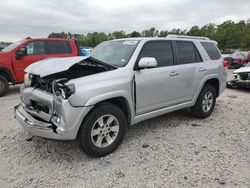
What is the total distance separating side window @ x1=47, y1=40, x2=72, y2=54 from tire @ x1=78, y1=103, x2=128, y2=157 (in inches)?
240

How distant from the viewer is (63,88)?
3080 millimetres

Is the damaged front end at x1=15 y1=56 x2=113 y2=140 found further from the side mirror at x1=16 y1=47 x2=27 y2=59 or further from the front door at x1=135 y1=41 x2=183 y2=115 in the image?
the side mirror at x1=16 y1=47 x2=27 y2=59

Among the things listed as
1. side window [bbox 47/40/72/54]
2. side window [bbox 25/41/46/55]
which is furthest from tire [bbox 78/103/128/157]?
side window [bbox 47/40/72/54]

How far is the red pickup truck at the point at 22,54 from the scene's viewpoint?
7.74 m

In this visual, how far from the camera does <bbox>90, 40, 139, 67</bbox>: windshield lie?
12.9ft

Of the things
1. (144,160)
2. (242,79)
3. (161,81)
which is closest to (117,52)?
(161,81)

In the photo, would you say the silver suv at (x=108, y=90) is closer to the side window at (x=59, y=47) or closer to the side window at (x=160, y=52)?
the side window at (x=160, y=52)

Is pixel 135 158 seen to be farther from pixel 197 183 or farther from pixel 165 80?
pixel 165 80

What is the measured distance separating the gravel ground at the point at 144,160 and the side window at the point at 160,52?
1359 mm

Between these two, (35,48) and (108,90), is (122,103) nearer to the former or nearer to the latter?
(108,90)

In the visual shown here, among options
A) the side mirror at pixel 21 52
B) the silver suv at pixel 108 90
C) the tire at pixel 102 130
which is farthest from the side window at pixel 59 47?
the tire at pixel 102 130

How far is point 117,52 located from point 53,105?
5.32 ft

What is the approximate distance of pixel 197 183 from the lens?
2.91 meters

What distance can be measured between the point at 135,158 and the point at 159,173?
50cm
